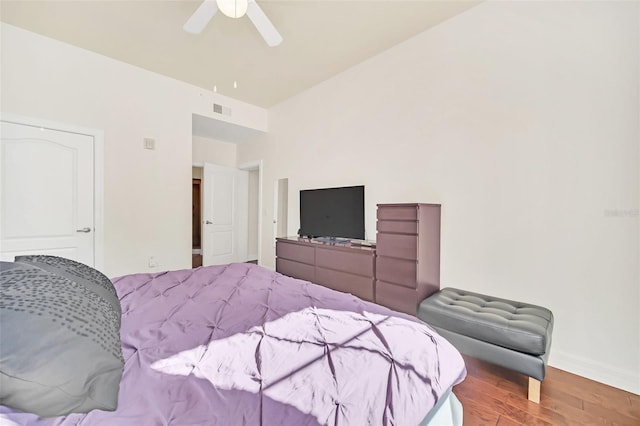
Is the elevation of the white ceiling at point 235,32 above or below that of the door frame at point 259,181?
above

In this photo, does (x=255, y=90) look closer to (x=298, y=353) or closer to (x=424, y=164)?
(x=424, y=164)

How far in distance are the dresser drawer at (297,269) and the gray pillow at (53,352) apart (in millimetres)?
2552

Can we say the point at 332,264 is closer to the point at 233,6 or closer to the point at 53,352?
the point at 233,6

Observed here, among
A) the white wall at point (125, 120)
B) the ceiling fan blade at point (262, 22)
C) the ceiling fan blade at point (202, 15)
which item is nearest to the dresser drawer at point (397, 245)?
the ceiling fan blade at point (262, 22)

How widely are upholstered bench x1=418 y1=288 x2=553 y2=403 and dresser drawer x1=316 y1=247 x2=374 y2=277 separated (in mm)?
739

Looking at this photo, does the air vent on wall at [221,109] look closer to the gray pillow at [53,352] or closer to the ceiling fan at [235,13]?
the ceiling fan at [235,13]

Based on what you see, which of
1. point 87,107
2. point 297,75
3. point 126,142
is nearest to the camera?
point 87,107

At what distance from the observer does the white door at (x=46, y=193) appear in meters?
2.64

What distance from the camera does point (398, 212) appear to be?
95.3 inches

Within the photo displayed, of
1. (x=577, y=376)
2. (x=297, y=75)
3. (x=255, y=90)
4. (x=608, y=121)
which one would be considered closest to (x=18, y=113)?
(x=255, y=90)

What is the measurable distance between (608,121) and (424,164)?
1.25m

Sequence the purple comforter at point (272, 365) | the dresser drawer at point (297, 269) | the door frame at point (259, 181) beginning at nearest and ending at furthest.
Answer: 1. the purple comforter at point (272, 365)
2. the dresser drawer at point (297, 269)
3. the door frame at point (259, 181)

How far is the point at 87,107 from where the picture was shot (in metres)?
3.04

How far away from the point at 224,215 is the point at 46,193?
2.50 meters
